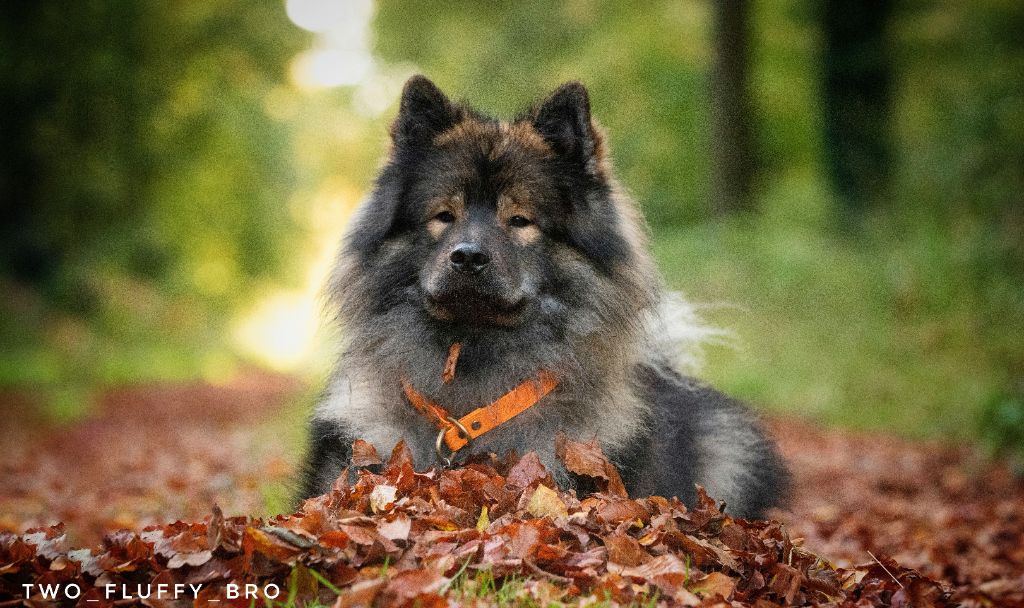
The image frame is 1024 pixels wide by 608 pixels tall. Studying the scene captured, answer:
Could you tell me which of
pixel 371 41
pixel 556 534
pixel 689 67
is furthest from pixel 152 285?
pixel 556 534

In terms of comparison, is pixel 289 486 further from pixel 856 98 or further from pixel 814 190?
pixel 814 190

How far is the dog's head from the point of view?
10.3 feet

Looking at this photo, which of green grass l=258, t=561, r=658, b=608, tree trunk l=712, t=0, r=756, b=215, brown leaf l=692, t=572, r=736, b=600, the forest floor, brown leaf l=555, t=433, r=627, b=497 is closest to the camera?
green grass l=258, t=561, r=658, b=608

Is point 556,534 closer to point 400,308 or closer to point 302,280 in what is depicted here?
point 400,308

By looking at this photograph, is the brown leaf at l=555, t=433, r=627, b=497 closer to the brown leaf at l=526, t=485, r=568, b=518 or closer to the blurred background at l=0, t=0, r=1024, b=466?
the brown leaf at l=526, t=485, r=568, b=518

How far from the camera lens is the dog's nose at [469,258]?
3.03 metres

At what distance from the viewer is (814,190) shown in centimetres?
1490

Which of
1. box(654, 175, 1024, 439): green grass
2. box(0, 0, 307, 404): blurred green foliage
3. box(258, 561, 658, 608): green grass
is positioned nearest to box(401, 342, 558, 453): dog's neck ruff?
box(258, 561, 658, 608): green grass

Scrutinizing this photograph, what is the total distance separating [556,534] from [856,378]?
25.0ft

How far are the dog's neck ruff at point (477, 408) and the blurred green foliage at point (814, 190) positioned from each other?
182 centimetres

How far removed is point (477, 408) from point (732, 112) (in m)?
11.1

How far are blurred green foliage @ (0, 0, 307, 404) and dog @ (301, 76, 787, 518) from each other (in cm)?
Answer: 788

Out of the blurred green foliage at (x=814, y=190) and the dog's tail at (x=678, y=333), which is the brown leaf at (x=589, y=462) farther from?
the blurred green foliage at (x=814, y=190)

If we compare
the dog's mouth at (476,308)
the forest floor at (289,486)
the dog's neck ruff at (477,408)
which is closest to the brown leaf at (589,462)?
the dog's neck ruff at (477,408)
